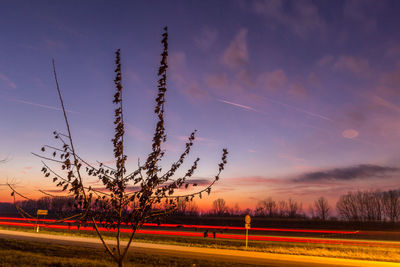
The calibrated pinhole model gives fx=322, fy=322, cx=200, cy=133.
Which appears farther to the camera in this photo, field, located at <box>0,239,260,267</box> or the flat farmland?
the flat farmland

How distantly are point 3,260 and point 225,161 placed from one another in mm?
12006

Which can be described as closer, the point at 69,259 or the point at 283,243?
the point at 69,259

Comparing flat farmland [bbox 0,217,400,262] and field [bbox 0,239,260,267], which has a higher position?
field [bbox 0,239,260,267]

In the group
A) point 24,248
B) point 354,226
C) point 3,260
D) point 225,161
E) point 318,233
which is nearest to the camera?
point 225,161

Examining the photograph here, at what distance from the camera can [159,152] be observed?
239 inches

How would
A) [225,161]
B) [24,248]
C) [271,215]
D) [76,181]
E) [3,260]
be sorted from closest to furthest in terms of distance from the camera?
[76,181] < [225,161] < [3,260] < [24,248] < [271,215]

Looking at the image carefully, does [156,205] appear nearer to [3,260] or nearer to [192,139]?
[192,139]

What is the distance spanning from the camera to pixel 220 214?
117 meters

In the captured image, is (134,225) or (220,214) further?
(220,214)

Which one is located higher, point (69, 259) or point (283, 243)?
point (69, 259)

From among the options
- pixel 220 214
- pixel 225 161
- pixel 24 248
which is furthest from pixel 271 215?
pixel 225 161

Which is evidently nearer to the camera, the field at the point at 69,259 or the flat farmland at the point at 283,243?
the field at the point at 69,259

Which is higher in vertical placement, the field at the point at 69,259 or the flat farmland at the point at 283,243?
the field at the point at 69,259

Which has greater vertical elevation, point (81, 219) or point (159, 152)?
point (159, 152)
